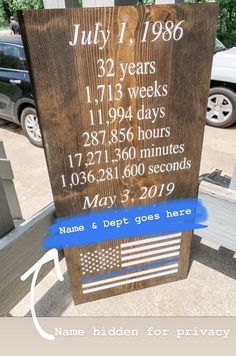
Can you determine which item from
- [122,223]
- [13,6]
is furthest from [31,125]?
[13,6]

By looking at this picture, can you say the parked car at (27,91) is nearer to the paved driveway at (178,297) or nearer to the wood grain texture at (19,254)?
the paved driveway at (178,297)

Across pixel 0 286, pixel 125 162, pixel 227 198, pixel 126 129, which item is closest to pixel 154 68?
pixel 126 129

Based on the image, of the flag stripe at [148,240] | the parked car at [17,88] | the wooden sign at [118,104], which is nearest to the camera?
the wooden sign at [118,104]

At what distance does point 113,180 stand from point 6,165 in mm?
977

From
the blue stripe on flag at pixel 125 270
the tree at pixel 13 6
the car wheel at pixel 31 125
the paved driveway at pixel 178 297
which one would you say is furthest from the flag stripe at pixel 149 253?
the tree at pixel 13 6

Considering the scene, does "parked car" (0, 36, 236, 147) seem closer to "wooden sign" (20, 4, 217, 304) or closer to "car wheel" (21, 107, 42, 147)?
"car wheel" (21, 107, 42, 147)

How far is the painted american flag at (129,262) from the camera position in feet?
6.72

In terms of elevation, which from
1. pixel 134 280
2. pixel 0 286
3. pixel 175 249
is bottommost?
pixel 134 280

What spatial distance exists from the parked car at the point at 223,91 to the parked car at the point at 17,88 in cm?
287

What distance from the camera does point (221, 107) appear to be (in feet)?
15.8

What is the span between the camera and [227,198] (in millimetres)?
1938

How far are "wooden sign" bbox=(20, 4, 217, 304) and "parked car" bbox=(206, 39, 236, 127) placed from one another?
324cm

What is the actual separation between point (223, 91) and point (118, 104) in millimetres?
3635

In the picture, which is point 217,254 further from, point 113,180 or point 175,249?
point 113,180
